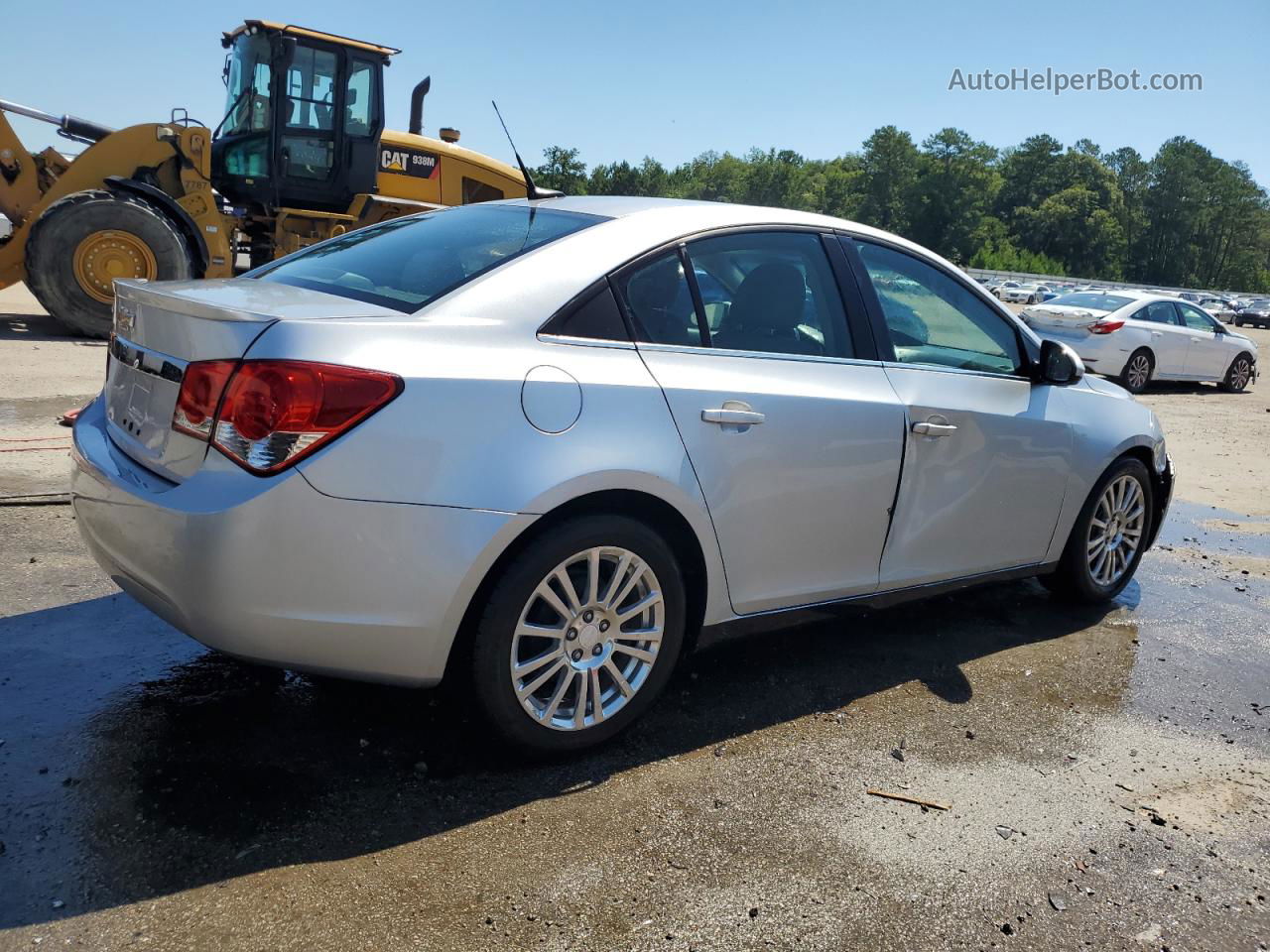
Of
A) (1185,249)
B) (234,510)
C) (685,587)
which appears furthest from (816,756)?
(1185,249)

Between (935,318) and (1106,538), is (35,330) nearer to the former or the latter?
(935,318)

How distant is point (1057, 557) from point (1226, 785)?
1.51 meters

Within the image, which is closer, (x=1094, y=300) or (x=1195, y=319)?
(x=1094, y=300)

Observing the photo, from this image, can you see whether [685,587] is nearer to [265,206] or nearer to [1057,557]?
[1057,557]

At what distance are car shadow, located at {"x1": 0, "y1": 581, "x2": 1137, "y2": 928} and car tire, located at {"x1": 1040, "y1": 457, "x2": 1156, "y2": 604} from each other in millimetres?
946

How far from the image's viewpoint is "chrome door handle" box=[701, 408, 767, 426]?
11.1 feet

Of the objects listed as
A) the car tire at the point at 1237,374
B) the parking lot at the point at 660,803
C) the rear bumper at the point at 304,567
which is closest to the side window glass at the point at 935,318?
the parking lot at the point at 660,803

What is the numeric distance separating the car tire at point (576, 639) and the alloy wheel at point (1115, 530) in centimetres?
262

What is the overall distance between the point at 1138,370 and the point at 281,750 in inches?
629

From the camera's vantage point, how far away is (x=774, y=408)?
11.6ft

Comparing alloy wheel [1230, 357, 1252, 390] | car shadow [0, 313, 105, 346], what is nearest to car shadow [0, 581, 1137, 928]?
car shadow [0, 313, 105, 346]

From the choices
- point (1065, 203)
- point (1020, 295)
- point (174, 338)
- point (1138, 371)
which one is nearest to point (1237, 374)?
point (1138, 371)

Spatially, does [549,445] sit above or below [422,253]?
below

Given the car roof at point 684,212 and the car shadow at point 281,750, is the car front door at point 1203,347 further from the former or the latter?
the car roof at point 684,212
